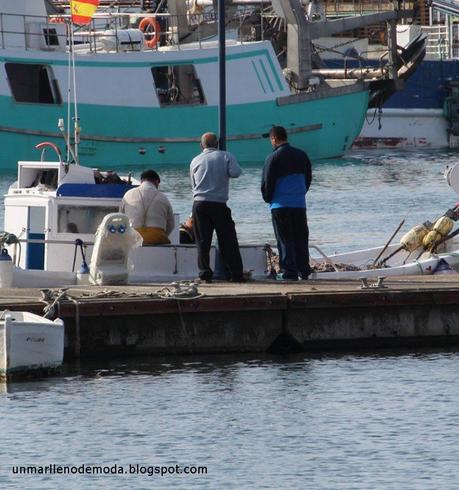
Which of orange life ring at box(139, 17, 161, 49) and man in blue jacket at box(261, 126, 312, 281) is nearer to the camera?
man in blue jacket at box(261, 126, 312, 281)

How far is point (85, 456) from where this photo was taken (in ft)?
48.0

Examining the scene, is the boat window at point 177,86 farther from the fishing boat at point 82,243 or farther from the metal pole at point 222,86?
the fishing boat at point 82,243

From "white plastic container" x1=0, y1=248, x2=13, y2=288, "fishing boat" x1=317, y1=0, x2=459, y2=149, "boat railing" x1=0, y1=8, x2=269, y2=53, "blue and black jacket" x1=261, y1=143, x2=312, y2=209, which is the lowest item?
"white plastic container" x1=0, y1=248, x2=13, y2=288

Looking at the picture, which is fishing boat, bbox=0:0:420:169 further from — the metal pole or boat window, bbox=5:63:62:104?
the metal pole

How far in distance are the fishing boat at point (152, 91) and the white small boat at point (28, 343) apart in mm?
28353

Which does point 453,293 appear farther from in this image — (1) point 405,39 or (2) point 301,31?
(1) point 405,39

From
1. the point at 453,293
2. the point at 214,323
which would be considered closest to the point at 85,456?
the point at 214,323

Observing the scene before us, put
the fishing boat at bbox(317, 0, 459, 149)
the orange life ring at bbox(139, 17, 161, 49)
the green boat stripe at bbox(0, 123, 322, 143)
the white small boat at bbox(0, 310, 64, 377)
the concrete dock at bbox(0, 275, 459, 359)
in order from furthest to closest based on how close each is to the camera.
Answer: the fishing boat at bbox(317, 0, 459, 149), the orange life ring at bbox(139, 17, 161, 49), the green boat stripe at bbox(0, 123, 322, 143), the concrete dock at bbox(0, 275, 459, 359), the white small boat at bbox(0, 310, 64, 377)

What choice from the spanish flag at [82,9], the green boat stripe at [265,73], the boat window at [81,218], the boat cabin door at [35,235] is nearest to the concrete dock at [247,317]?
the boat window at [81,218]

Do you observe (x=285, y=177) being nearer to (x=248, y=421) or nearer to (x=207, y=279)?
(x=207, y=279)

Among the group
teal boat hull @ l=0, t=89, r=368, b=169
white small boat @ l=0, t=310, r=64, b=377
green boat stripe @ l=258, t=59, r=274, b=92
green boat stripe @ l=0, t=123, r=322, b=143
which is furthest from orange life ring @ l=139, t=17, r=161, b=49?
white small boat @ l=0, t=310, r=64, b=377

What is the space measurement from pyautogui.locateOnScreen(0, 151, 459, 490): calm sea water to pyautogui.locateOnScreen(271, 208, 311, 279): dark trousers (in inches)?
55.2

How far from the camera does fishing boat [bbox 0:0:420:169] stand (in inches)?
1848

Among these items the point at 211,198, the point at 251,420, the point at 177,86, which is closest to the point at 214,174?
the point at 211,198
